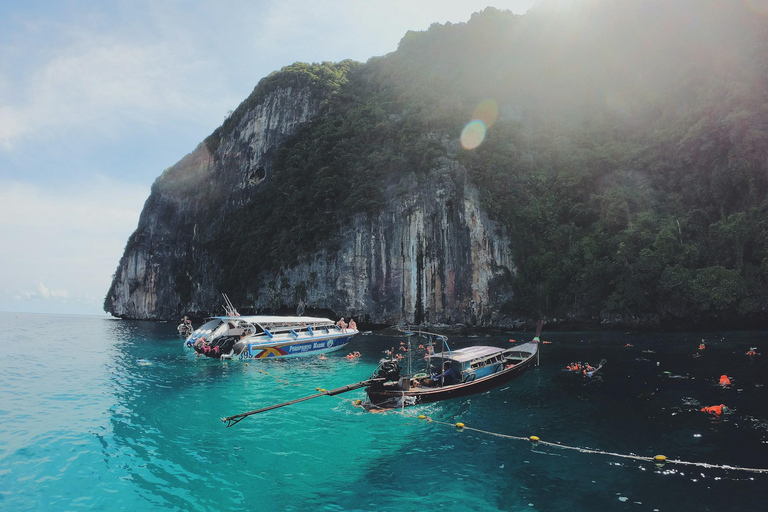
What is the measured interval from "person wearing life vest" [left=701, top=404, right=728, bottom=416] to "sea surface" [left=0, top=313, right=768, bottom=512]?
270 millimetres

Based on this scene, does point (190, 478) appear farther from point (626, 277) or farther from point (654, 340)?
point (626, 277)

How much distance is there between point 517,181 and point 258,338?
1549 inches

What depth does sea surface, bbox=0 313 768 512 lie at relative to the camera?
30.0 ft

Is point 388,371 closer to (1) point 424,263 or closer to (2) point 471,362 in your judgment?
(2) point 471,362

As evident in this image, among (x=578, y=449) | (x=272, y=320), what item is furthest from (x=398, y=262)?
(x=578, y=449)

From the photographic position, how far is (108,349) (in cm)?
3419

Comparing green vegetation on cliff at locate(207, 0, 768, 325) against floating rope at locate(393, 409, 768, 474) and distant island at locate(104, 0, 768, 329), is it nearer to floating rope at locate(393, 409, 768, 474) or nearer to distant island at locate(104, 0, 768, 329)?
distant island at locate(104, 0, 768, 329)

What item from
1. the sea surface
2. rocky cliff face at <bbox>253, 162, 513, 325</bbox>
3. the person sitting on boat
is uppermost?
rocky cliff face at <bbox>253, 162, 513, 325</bbox>

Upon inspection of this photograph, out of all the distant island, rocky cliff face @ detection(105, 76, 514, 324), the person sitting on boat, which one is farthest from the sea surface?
rocky cliff face @ detection(105, 76, 514, 324)

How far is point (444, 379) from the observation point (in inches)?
679

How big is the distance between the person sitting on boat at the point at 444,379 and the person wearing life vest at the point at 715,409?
379 inches

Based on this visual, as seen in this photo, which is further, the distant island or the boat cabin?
the distant island

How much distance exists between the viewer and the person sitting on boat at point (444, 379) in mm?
17203

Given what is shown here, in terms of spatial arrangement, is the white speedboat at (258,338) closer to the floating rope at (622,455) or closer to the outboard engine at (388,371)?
the outboard engine at (388,371)
